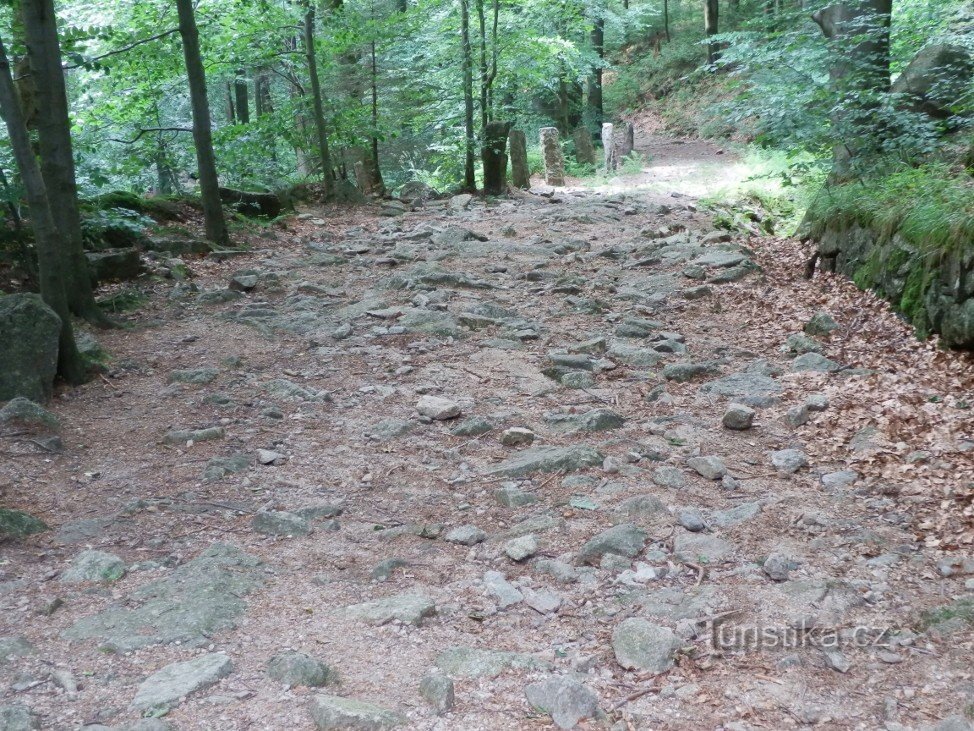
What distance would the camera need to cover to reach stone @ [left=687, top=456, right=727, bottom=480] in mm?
4656

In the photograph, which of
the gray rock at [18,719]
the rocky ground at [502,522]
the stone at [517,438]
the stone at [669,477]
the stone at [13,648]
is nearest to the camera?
the gray rock at [18,719]

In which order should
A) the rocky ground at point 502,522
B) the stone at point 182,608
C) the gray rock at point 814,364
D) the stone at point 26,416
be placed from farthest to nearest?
the gray rock at point 814,364 → the stone at point 26,416 → the stone at point 182,608 → the rocky ground at point 502,522

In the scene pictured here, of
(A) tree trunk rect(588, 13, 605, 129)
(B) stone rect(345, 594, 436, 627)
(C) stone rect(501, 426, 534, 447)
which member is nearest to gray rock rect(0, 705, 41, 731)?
(B) stone rect(345, 594, 436, 627)

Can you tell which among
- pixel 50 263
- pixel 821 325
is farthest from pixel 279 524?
pixel 821 325

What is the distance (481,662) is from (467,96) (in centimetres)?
1465

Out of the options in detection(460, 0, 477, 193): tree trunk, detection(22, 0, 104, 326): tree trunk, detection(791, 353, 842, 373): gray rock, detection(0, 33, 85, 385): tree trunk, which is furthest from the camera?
detection(460, 0, 477, 193): tree trunk

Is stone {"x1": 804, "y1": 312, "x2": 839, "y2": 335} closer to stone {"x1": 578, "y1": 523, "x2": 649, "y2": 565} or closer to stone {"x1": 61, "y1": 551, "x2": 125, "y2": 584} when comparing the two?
stone {"x1": 578, "y1": 523, "x2": 649, "y2": 565}

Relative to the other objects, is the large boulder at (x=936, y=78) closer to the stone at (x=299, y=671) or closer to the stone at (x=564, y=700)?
the stone at (x=564, y=700)

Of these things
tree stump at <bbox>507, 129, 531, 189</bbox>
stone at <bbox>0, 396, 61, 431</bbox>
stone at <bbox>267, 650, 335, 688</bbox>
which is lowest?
stone at <bbox>267, 650, 335, 688</bbox>

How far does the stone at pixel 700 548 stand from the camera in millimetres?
3764

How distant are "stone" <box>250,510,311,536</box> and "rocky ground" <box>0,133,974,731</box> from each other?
2 cm

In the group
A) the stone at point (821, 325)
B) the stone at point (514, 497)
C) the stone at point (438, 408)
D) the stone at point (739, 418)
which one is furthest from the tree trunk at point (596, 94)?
the stone at point (514, 497)

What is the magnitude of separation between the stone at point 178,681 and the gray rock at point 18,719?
29cm

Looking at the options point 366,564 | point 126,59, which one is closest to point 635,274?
point 366,564
